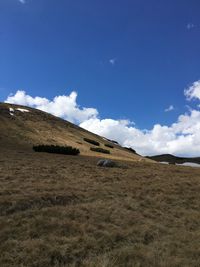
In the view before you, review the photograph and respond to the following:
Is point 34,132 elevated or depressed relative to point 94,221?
elevated

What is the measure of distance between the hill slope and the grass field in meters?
18.6

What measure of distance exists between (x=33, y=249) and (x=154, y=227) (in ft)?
16.4

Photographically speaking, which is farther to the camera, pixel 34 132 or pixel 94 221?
pixel 34 132

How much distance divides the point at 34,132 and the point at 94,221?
3661 cm

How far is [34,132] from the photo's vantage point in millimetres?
48031

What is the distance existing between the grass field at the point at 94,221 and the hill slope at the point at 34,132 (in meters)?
18.6

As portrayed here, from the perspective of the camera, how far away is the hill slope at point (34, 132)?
40.8 m

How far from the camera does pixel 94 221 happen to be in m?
12.5

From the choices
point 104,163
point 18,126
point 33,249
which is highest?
point 18,126

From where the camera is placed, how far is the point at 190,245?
37.6 ft

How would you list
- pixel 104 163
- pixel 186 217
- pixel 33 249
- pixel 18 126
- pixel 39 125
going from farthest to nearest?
pixel 39 125 → pixel 18 126 → pixel 104 163 → pixel 186 217 → pixel 33 249

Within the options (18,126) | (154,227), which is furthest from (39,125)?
(154,227)

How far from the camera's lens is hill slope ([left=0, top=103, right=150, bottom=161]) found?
1607 inches

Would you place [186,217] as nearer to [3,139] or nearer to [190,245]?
[190,245]
